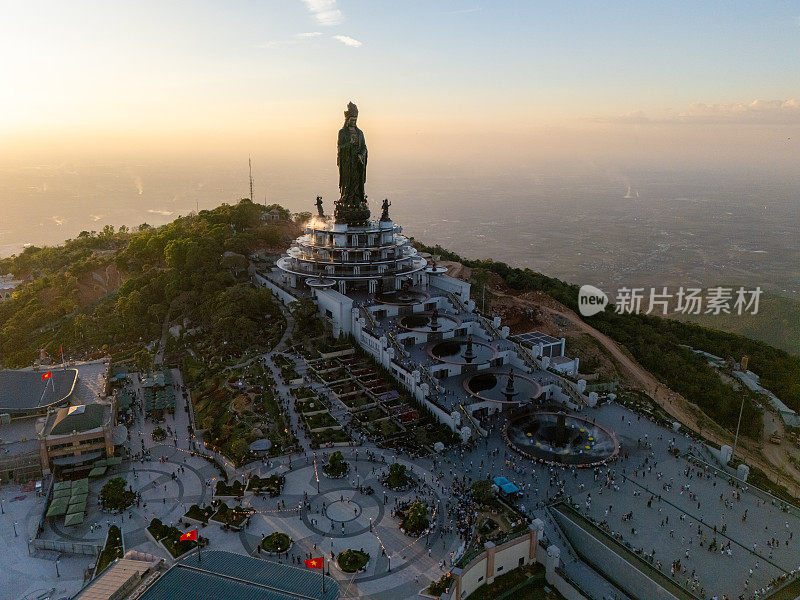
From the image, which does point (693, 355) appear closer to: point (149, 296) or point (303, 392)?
point (303, 392)

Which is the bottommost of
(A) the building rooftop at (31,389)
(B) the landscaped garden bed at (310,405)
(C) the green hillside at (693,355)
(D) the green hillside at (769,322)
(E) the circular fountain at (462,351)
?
(D) the green hillside at (769,322)

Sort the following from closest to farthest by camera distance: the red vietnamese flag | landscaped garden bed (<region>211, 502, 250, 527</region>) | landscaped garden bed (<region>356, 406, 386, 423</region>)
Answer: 1. the red vietnamese flag
2. landscaped garden bed (<region>211, 502, 250, 527</region>)
3. landscaped garden bed (<region>356, 406, 386, 423</region>)

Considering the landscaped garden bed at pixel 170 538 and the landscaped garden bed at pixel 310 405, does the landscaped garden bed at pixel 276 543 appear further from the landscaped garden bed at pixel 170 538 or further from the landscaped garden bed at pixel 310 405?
the landscaped garden bed at pixel 310 405


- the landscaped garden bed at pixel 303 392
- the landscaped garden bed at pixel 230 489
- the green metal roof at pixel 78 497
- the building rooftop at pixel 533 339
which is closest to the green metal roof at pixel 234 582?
the landscaped garden bed at pixel 230 489

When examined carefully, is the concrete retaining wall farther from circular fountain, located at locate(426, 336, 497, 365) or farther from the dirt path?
the dirt path

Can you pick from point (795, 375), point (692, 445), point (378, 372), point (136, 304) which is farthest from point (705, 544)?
point (136, 304)

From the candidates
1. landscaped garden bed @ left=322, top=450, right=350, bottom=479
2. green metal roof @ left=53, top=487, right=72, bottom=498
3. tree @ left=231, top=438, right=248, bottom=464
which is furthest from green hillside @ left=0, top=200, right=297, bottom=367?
landscaped garden bed @ left=322, top=450, right=350, bottom=479
